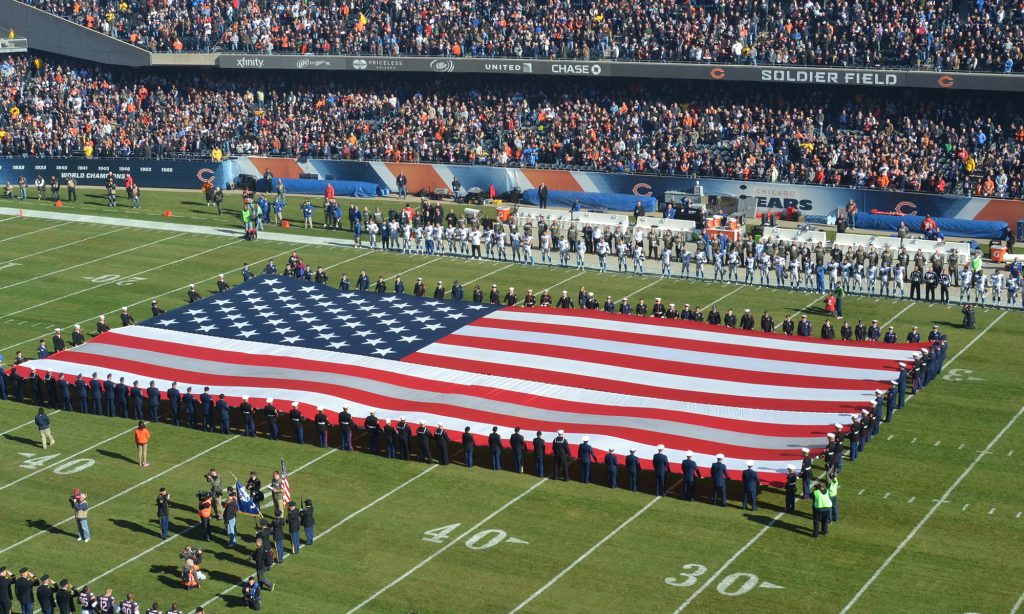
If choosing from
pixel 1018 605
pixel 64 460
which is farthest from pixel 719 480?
pixel 64 460

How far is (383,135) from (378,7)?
898 centimetres

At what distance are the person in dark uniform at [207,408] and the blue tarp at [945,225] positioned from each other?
3256cm

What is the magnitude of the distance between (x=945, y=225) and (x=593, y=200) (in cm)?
1533

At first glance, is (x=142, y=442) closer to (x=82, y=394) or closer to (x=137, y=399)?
(x=137, y=399)

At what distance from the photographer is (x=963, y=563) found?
29047 mm

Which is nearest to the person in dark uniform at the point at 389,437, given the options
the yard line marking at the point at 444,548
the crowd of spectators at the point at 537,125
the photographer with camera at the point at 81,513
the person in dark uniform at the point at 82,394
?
the yard line marking at the point at 444,548

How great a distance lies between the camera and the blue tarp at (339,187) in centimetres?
6912

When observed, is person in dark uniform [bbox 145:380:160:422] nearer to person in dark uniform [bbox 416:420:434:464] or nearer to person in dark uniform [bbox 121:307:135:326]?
person in dark uniform [bbox 416:420:434:464]

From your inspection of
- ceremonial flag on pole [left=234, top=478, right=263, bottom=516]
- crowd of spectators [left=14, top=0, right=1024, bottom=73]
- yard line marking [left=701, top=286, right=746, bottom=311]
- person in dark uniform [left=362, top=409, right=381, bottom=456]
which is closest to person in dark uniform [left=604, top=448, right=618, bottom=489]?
person in dark uniform [left=362, top=409, right=381, bottom=456]

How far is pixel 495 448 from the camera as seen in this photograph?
1355 inches

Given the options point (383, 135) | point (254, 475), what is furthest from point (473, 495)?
point (383, 135)

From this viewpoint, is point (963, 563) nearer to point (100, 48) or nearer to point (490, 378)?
point (490, 378)

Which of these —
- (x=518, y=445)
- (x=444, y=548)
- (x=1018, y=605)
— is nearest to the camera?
(x=1018, y=605)

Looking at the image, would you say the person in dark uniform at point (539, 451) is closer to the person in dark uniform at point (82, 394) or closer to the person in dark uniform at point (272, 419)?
the person in dark uniform at point (272, 419)
